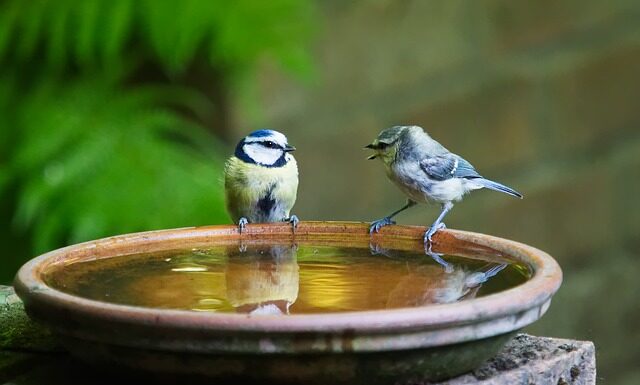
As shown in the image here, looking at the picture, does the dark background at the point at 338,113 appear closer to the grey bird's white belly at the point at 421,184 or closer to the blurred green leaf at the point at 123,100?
the blurred green leaf at the point at 123,100

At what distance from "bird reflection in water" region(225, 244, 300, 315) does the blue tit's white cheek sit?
→ 0.68 metres

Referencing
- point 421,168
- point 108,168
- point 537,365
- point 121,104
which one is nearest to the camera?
point 537,365

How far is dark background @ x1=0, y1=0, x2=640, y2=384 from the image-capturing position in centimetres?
368

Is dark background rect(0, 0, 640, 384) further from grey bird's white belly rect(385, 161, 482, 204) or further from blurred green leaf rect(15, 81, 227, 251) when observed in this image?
grey bird's white belly rect(385, 161, 482, 204)

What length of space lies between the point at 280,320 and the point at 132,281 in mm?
548

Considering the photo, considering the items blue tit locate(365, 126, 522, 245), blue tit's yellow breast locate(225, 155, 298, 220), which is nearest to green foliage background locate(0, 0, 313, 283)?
blue tit's yellow breast locate(225, 155, 298, 220)

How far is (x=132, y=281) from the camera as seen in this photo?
1.94 meters

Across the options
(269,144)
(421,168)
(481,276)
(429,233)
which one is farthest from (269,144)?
(481,276)

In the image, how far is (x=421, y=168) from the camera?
2861 millimetres

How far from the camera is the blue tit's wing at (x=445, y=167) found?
2.87 meters

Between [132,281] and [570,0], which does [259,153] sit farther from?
[570,0]

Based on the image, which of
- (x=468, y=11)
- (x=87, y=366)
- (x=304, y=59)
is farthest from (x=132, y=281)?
(x=468, y=11)

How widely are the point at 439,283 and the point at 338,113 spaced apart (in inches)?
98.9

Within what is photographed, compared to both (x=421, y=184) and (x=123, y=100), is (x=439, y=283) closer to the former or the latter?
(x=421, y=184)
